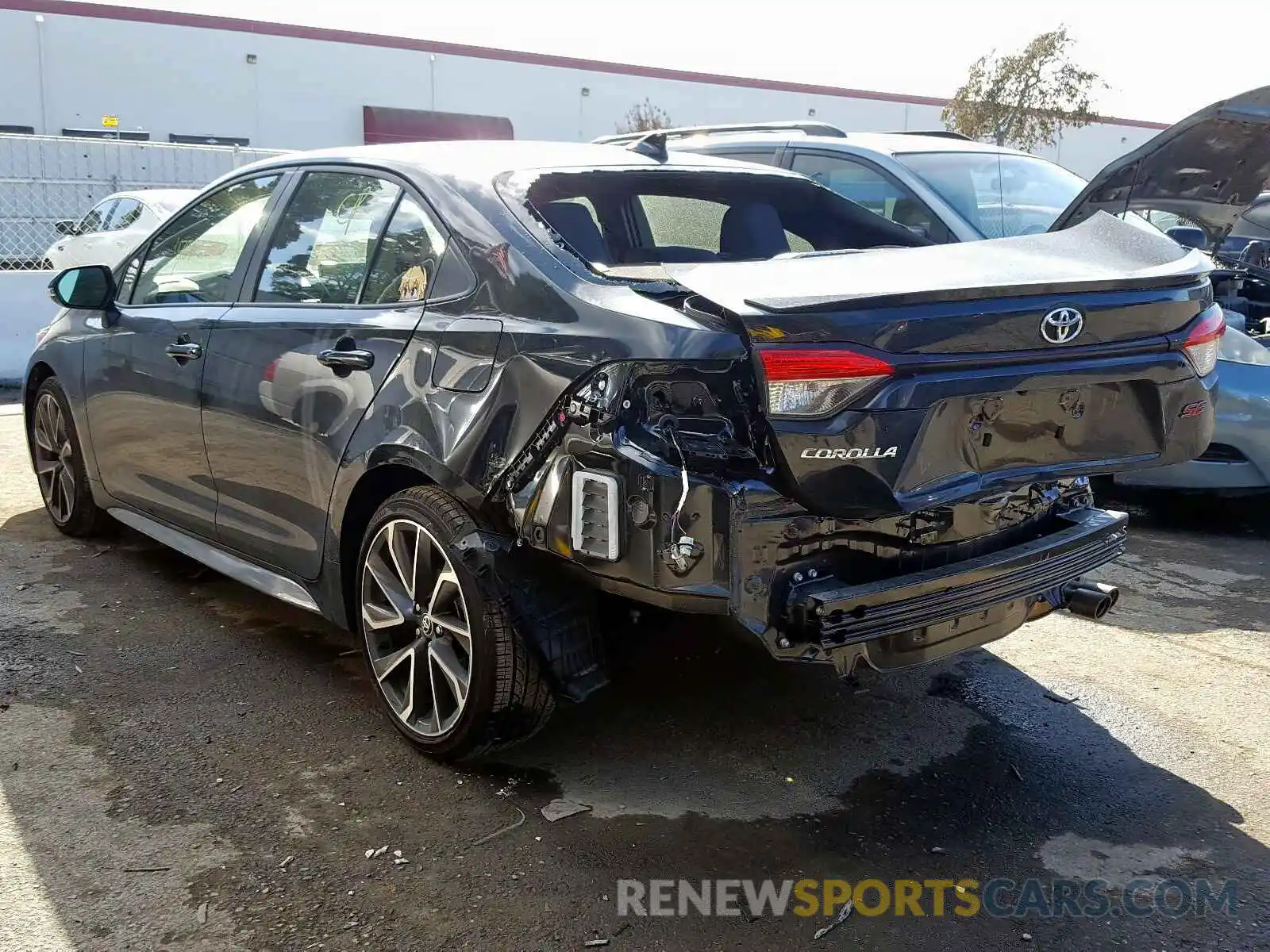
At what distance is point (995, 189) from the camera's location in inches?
261

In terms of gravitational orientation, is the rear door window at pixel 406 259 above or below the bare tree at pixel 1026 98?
below

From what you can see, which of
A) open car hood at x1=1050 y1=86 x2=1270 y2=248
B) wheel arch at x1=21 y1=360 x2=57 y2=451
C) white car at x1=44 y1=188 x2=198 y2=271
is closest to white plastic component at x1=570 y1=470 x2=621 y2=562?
open car hood at x1=1050 y1=86 x2=1270 y2=248

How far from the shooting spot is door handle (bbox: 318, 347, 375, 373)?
3320 millimetres

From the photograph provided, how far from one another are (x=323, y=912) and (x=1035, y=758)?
80.4 inches

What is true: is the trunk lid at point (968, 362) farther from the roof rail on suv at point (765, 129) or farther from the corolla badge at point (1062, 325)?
the roof rail on suv at point (765, 129)

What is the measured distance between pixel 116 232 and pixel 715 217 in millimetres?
10372

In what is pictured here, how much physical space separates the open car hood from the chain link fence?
33.4ft

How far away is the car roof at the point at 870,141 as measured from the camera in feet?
21.8

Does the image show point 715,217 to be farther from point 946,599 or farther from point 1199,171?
point 1199,171

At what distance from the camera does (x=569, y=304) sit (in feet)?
9.37

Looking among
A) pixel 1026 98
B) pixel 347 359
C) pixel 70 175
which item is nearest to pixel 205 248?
pixel 347 359

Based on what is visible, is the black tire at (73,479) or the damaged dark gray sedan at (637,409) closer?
the damaged dark gray sedan at (637,409)

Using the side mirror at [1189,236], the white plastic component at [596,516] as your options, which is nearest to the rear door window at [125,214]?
the side mirror at [1189,236]

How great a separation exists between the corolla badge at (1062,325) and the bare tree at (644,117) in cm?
3276
